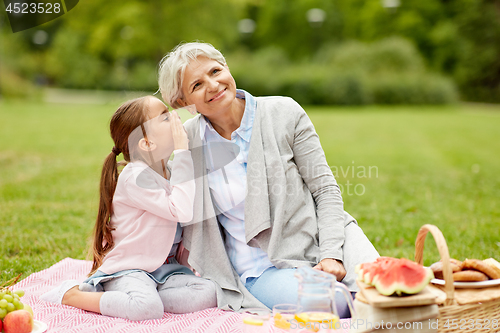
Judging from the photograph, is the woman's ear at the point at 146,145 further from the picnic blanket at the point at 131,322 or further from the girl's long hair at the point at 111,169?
Answer: the picnic blanket at the point at 131,322

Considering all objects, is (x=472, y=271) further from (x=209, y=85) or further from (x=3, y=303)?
(x=3, y=303)

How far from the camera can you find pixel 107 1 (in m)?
25.5

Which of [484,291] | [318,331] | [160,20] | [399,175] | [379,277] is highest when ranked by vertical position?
[160,20]

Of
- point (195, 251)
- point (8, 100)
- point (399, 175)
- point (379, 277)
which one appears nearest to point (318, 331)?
point (379, 277)

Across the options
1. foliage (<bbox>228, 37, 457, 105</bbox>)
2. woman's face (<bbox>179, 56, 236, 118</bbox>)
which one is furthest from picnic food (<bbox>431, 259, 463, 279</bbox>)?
foliage (<bbox>228, 37, 457, 105</bbox>)

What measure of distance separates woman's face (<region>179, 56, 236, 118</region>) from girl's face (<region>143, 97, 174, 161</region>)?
0.74 ft

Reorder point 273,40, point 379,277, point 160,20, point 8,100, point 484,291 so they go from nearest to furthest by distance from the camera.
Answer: point 379,277
point 484,291
point 8,100
point 160,20
point 273,40

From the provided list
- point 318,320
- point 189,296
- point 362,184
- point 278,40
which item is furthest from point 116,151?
Answer: point 278,40

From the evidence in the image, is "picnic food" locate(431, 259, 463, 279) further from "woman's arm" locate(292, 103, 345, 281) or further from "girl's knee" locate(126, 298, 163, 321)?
"girl's knee" locate(126, 298, 163, 321)

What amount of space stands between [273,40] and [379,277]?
4489 centimetres

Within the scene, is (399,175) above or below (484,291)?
below

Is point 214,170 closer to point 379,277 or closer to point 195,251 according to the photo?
point 195,251

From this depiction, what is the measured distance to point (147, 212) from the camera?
2908 mm

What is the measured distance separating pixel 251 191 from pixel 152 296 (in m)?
0.83
